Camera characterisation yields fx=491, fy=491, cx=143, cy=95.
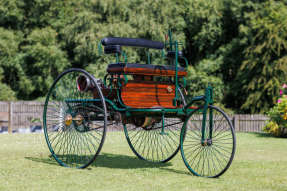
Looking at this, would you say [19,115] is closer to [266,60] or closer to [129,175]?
[266,60]

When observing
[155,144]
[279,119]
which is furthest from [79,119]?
[279,119]

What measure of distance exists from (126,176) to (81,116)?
153 centimetres

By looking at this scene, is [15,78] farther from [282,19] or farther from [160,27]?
[282,19]

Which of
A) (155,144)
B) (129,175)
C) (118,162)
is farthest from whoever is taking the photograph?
(155,144)

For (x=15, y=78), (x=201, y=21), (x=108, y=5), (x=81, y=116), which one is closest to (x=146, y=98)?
(x=81, y=116)

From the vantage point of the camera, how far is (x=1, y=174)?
7.46 m

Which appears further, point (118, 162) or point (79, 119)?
point (118, 162)

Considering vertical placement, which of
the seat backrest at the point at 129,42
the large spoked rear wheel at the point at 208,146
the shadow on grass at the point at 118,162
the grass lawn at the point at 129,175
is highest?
the seat backrest at the point at 129,42

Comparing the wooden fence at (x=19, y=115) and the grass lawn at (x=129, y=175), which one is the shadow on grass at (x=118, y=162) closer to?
the grass lawn at (x=129, y=175)

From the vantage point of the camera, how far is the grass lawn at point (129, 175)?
6555 millimetres

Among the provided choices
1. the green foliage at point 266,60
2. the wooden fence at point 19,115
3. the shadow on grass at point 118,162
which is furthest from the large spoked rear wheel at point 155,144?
the green foliage at point 266,60

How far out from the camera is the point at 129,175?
7520 mm

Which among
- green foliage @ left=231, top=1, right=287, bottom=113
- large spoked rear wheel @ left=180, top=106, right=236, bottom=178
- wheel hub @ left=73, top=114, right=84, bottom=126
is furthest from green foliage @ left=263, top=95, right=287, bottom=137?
wheel hub @ left=73, top=114, right=84, bottom=126

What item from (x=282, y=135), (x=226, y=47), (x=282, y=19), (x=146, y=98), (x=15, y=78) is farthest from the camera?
(x=15, y=78)
